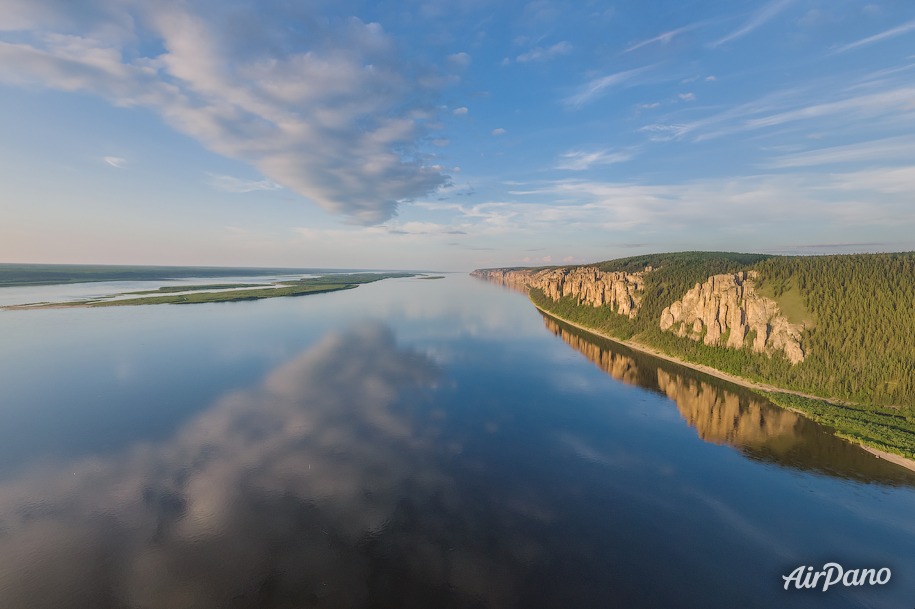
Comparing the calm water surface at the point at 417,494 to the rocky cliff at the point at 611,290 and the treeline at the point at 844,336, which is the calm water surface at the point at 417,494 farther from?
the rocky cliff at the point at 611,290

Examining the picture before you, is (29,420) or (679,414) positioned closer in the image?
(29,420)

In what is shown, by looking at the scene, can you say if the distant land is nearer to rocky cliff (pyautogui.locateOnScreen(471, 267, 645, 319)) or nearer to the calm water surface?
rocky cliff (pyautogui.locateOnScreen(471, 267, 645, 319))

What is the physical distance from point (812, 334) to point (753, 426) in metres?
42.6

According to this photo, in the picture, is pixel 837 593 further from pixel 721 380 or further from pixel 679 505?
pixel 721 380

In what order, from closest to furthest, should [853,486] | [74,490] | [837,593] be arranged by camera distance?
[837,593]
[74,490]
[853,486]

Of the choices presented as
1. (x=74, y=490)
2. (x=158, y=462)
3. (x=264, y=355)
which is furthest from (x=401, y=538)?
(x=264, y=355)

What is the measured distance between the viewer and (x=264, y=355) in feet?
291

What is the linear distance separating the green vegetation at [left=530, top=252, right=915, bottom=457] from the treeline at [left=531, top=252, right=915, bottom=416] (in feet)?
0.47

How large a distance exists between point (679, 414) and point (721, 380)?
93.4 feet

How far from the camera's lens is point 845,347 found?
73.9 m

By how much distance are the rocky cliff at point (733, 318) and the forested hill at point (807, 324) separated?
244 mm

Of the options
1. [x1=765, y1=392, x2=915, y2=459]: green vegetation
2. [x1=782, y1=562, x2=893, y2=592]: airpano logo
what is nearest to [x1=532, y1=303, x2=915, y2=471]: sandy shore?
[x1=765, y1=392, x2=915, y2=459]: green vegetation

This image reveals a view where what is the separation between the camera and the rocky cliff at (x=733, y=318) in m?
83.2

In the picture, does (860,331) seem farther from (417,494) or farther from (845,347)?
(417,494)
